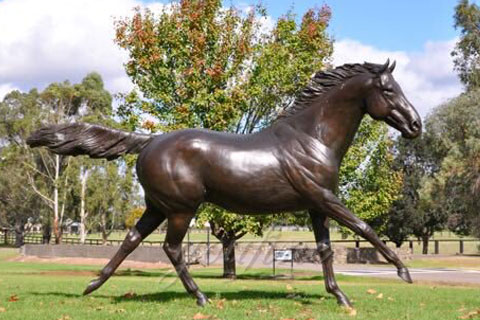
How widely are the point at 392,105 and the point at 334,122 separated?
74 cm

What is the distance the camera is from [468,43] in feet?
122

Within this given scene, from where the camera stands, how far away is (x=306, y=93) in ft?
25.0

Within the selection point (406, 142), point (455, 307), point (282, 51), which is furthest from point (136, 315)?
point (406, 142)

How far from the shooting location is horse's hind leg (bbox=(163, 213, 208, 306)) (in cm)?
734

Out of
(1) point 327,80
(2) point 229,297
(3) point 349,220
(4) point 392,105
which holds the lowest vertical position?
(2) point 229,297

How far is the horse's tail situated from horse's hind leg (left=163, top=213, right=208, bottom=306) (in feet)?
3.86

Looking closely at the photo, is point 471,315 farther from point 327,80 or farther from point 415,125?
point 327,80

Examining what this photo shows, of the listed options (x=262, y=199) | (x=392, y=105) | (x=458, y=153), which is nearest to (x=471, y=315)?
(x=392, y=105)

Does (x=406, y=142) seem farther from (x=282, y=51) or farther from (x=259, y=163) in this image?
(x=259, y=163)

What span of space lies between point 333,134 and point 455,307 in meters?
2.85

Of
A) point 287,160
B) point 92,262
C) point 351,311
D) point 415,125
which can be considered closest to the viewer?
point 351,311

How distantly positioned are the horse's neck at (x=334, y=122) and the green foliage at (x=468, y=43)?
3181cm

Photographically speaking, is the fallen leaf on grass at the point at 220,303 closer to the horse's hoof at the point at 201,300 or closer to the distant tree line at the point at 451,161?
the horse's hoof at the point at 201,300

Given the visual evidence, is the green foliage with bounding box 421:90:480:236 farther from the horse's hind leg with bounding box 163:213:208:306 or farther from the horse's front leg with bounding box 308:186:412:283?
the horse's hind leg with bounding box 163:213:208:306
